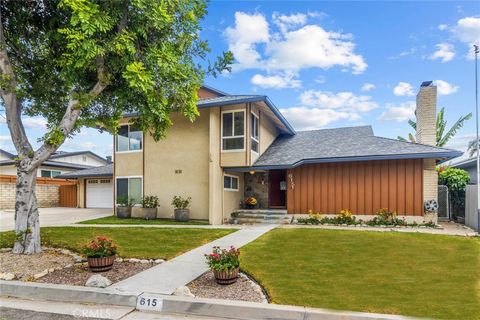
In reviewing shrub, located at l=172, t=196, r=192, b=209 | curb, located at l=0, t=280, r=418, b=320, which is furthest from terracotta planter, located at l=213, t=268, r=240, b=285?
shrub, located at l=172, t=196, r=192, b=209

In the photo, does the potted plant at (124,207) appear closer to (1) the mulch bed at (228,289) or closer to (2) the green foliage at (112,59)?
(2) the green foliage at (112,59)

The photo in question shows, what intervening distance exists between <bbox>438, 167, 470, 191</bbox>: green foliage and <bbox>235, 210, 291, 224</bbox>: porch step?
7.73 metres

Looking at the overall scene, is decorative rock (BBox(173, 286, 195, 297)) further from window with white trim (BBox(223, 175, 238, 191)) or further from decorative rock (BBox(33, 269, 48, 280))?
window with white trim (BBox(223, 175, 238, 191))

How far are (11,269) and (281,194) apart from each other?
12193mm

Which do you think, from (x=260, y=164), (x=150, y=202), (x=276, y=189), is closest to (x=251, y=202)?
(x=276, y=189)

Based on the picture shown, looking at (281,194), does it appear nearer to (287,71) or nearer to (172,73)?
(287,71)

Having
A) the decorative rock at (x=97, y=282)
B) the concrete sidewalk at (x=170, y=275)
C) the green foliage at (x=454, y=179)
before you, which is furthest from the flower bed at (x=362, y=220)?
the decorative rock at (x=97, y=282)

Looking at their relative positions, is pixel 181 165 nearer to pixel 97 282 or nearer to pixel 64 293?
pixel 97 282

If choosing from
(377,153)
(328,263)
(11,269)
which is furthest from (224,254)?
(377,153)

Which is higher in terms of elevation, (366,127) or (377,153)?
Answer: (366,127)

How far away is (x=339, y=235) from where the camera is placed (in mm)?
9953

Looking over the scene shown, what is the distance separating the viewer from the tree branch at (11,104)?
7.09 metres

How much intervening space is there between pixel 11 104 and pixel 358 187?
12.4 meters

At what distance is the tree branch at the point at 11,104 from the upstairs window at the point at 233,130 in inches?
303
